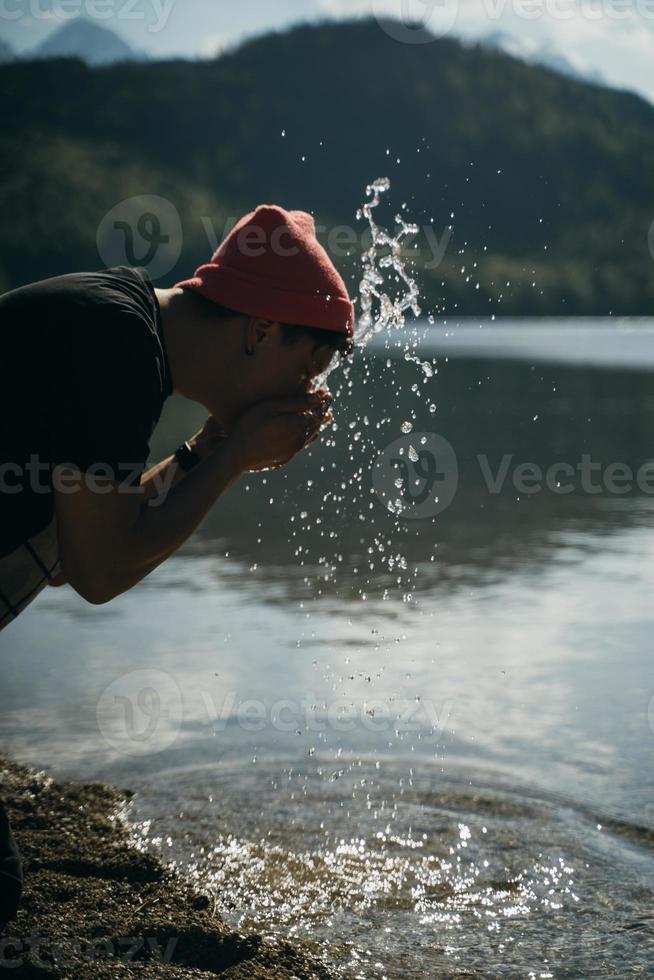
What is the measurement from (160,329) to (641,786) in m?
3.05

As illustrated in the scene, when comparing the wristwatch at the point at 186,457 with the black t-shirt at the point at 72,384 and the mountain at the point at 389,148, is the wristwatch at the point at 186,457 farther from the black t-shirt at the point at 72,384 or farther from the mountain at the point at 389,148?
the mountain at the point at 389,148

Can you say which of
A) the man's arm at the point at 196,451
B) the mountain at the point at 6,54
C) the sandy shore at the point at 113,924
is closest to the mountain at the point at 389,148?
the mountain at the point at 6,54

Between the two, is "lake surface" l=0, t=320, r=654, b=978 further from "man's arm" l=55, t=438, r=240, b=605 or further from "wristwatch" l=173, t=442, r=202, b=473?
"man's arm" l=55, t=438, r=240, b=605

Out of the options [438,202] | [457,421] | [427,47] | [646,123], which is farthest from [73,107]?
[457,421]

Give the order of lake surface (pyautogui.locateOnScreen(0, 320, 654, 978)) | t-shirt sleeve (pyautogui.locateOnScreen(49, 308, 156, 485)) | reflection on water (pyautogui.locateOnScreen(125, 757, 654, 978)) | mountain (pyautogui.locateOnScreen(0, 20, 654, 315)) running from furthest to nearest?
mountain (pyautogui.locateOnScreen(0, 20, 654, 315)) → lake surface (pyautogui.locateOnScreen(0, 320, 654, 978)) → reflection on water (pyautogui.locateOnScreen(125, 757, 654, 978)) → t-shirt sleeve (pyautogui.locateOnScreen(49, 308, 156, 485))

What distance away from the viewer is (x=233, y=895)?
146 inches

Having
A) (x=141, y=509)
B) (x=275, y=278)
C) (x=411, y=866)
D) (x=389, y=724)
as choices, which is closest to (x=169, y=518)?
(x=141, y=509)

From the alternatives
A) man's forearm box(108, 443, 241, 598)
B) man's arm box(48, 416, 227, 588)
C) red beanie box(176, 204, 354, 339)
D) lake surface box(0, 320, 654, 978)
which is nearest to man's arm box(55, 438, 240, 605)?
man's forearm box(108, 443, 241, 598)

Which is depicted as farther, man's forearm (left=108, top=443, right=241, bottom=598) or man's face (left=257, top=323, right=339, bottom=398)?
man's face (left=257, top=323, right=339, bottom=398)

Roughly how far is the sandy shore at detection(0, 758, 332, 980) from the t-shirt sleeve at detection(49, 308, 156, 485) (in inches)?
55.3

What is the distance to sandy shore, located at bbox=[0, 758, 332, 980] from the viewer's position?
9.80 ft

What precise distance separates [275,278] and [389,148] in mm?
168702

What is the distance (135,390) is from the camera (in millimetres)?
2285

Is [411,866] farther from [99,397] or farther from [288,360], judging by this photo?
[99,397]
